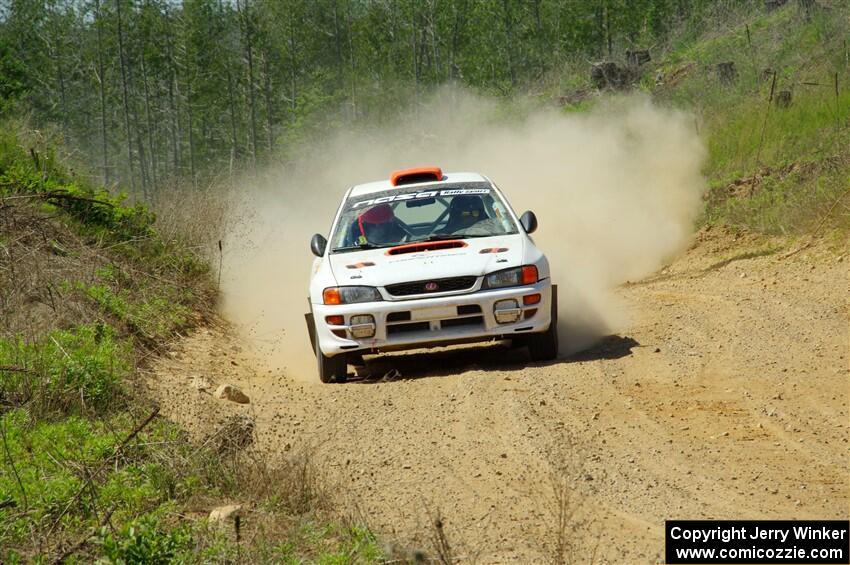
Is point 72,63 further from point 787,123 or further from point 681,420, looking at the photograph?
point 681,420

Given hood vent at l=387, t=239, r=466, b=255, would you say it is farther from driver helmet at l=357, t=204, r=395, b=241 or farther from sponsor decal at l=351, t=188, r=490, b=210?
sponsor decal at l=351, t=188, r=490, b=210

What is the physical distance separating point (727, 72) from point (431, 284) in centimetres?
1684

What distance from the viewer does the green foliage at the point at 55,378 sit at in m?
7.90

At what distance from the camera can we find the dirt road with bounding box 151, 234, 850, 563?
554 centimetres

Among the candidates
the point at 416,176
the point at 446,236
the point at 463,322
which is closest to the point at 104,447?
the point at 463,322

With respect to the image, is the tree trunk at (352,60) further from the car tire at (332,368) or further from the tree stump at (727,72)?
the car tire at (332,368)

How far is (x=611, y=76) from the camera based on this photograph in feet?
107

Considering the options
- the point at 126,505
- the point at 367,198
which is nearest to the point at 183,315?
the point at 367,198

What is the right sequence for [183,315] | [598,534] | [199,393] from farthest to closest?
[183,315], [199,393], [598,534]

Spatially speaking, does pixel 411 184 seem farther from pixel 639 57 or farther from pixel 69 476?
pixel 639 57

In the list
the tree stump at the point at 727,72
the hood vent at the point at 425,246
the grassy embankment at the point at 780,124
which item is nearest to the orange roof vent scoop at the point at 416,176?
the hood vent at the point at 425,246

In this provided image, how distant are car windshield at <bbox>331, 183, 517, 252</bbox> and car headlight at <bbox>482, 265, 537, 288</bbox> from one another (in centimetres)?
99

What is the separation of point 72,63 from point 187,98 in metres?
7.32

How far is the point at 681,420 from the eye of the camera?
7.24 meters
